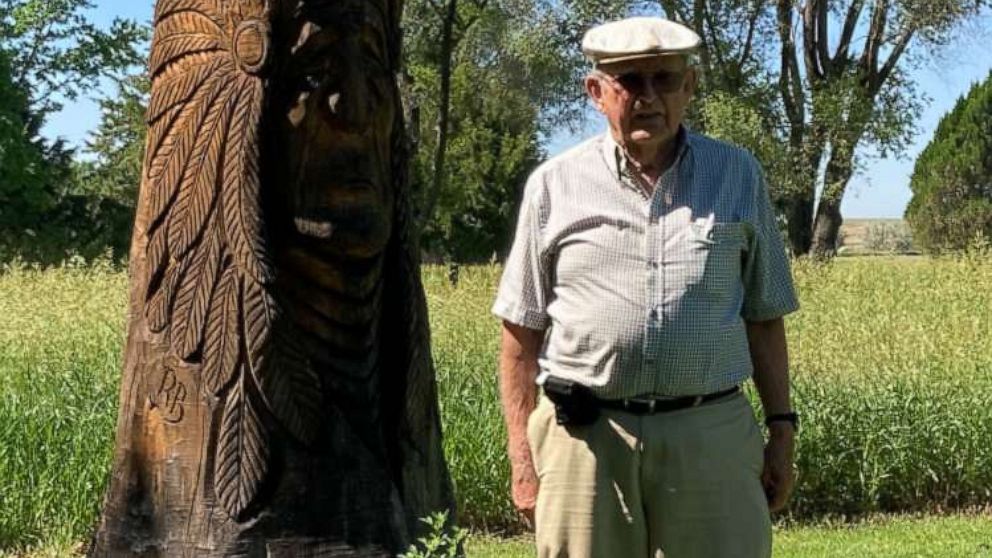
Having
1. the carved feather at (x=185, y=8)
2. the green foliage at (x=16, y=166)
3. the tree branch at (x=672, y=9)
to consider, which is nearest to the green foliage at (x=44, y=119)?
the green foliage at (x=16, y=166)

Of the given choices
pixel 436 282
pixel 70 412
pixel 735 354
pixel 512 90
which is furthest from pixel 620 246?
pixel 512 90

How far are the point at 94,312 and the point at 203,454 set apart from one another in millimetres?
6706

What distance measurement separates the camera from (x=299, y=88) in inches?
132

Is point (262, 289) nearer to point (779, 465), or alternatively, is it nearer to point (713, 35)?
point (779, 465)

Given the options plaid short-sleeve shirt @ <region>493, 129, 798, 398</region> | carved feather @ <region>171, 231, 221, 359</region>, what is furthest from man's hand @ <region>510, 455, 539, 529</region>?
carved feather @ <region>171, 231, 221, 359</region>

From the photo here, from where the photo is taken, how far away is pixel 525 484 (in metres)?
→ 3.51

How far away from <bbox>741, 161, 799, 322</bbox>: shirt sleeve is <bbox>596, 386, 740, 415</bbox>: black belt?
24cm

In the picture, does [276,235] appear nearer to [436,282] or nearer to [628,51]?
[628,51]

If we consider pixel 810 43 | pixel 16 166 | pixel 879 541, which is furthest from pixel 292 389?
pixel 16 166

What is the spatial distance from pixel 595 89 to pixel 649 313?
567 mm

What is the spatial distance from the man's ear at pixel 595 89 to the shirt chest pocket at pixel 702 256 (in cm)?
38

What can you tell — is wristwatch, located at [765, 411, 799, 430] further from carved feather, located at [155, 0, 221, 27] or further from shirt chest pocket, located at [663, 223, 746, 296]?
carved feather, located at [155, 0, 221, 27]

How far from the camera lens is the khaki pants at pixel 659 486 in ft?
10.7

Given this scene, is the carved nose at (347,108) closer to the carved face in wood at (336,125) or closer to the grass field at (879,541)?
the carved face in wood at (336,125)
